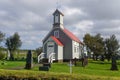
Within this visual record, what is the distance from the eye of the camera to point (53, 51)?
44.8 metres

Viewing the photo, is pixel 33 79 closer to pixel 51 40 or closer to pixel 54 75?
pixel 54 75

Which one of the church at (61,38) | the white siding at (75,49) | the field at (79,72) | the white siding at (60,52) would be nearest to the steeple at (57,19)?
the church at (61,38)

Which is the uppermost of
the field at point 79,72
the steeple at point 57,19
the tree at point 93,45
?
the steeple at point 57,19

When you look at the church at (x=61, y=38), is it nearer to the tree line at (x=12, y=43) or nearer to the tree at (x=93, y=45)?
the tree at (x=93, y=45)

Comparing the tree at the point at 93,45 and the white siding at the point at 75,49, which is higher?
the tree at the point at 93,45

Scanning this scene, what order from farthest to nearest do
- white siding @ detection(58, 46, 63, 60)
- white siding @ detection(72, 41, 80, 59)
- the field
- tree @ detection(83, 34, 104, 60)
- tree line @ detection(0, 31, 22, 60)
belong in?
tree line @ detection(0, 31, 22, 60)
tree @ detection(83, 34, 104, 60)
white siding @ detection(72, 41, 80, 59)
white siding @ detection(58, 46, 63, 60)
the field

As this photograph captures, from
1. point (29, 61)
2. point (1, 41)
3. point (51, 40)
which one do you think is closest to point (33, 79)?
point (29, 61)

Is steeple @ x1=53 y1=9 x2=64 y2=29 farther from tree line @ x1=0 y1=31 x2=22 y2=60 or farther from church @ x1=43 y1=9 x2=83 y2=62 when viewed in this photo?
tree line @ x1=0 y1=31 x2=22 y2=60

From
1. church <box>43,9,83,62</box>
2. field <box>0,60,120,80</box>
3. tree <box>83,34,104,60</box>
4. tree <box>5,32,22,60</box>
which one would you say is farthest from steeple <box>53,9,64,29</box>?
tree <box>5,32,22,60</box>

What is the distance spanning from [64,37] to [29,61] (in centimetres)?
2122

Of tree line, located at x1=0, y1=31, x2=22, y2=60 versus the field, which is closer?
the field

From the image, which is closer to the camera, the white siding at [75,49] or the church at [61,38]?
the church at [61,38]

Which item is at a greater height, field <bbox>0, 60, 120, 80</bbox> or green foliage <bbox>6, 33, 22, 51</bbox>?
green foliage <bbox>6, 33, 22, 51</bbox>

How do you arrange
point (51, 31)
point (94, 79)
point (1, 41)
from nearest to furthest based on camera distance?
point (94, 79) → point (51, 31) → point (1, 41)
